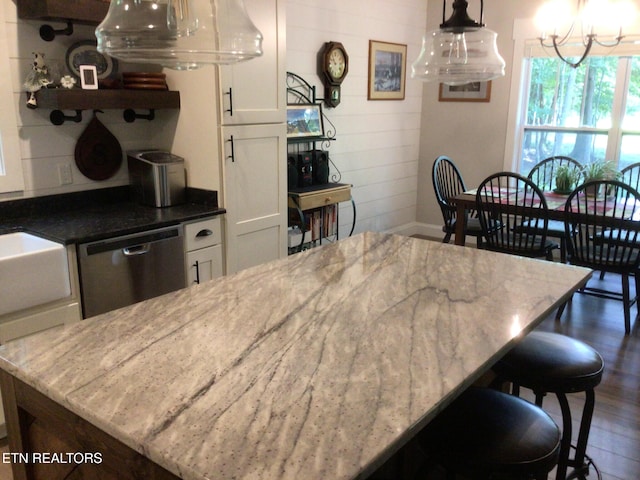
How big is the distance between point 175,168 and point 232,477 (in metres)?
2.54

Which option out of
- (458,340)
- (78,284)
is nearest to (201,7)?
(458,340)

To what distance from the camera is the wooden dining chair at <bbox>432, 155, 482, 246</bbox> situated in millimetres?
4520

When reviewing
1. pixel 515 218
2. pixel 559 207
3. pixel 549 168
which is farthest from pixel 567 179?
pixel 549 168

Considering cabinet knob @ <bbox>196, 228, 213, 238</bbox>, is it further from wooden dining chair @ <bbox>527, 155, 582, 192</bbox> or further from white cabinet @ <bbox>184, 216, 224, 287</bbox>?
wooden dining chair @ <bbox>527, 155, 582, 192</bbox>

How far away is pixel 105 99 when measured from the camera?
2846 mm

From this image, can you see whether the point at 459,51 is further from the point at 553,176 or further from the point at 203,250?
the point at 553,176

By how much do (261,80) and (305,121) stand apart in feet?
3.07

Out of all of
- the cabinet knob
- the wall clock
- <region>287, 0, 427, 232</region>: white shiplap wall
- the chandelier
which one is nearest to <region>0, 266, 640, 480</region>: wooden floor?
the cabinet knob

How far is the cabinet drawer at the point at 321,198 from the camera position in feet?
12.6

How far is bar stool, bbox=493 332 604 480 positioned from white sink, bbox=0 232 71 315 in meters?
1.83

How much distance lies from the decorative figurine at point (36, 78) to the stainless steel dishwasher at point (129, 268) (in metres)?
0.85

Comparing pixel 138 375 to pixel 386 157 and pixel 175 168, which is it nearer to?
pixel 175 168

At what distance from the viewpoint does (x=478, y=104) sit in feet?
18.0

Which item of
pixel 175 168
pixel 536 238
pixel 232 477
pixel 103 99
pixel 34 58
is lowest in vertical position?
pixel 536 238
